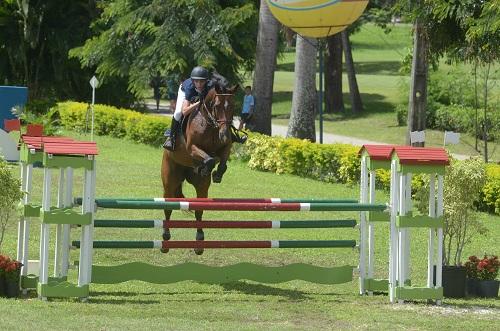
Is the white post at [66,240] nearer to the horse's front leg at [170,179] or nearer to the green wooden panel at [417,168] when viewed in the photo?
the horse's front leg at [170,179]

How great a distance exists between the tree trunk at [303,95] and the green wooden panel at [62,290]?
759 inches

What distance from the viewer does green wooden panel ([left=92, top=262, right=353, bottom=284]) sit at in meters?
12.9

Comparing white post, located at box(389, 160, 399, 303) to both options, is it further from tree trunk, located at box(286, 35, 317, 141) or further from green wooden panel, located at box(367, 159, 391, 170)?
tree trunk, located at box(286, 35, 317, 141)

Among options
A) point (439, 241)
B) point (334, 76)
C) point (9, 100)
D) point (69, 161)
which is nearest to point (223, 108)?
point (69, 161)

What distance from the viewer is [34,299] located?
40.6 feet

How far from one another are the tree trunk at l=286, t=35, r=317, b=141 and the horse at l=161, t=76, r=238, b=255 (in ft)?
51.5

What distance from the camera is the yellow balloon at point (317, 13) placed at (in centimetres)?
1662

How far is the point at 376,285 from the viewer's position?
44.3 ft

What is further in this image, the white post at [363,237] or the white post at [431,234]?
the white post at [363,237]

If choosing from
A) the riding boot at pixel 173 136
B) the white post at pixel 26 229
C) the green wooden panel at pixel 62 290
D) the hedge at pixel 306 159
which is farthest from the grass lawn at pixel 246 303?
the hedge at pixel 306 159

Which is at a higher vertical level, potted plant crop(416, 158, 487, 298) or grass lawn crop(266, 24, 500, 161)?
grass lawn crop(266, 24, 500, 161)

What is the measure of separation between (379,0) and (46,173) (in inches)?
1841

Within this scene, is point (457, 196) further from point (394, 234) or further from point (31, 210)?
point (31, 210)

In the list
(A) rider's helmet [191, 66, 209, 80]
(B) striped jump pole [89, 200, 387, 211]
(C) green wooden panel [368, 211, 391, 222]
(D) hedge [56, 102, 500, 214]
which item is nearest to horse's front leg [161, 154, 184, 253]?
(A) rider's helmet [191, 66, 209, 80]
